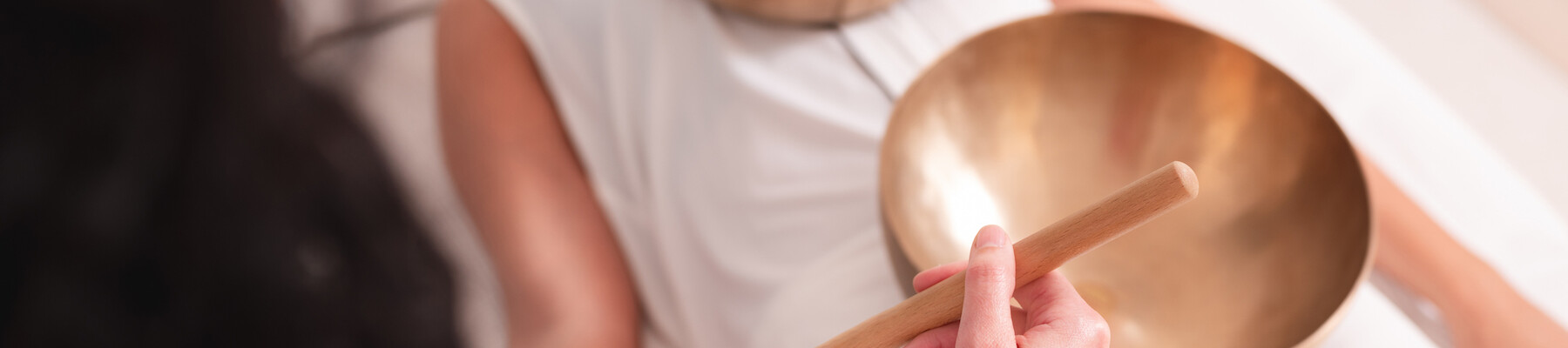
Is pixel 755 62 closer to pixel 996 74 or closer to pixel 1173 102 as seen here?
pixel 996 74

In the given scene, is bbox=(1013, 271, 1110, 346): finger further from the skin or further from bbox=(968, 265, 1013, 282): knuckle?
the skin

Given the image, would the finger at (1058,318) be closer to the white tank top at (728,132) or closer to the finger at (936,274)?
the finger at (936,274)

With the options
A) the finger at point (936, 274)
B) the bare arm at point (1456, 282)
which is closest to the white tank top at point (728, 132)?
the finger at point (936, 274)

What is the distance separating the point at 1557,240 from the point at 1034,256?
548 millimetres

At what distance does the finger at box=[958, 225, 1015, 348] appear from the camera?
0.34 meters

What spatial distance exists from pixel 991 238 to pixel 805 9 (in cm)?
33

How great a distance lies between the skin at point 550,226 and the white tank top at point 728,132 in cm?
2

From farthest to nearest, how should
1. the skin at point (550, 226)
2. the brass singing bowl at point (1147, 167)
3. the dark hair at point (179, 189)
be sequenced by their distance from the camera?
the skin at point (550, 226)
the brass singing bowl at point (1147, 167)
the dark hair at point (179, 189)

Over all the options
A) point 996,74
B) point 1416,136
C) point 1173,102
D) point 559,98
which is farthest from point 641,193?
point 1416,136

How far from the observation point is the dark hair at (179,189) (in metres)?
0.25

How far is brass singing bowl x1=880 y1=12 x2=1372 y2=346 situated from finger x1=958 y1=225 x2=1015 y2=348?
0.15 meters

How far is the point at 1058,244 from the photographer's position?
1.16ft

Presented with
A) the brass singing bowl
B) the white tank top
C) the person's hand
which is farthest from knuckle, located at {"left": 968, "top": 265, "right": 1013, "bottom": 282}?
the white tank top

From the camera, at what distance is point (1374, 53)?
2.42 feet
